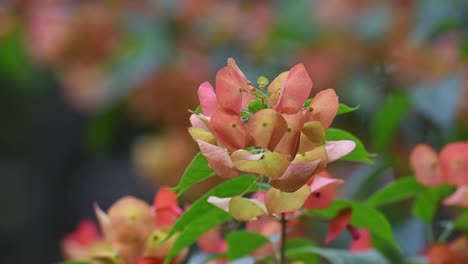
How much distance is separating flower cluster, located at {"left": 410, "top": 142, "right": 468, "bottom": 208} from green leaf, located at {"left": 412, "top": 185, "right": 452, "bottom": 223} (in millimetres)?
25

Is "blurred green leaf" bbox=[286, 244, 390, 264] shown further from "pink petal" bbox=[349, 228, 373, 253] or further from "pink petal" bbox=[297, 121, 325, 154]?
"pink petal" bbox=[297, 121, 325, 154]

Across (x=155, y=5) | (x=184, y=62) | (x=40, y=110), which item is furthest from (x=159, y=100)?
(x=40, y=110)

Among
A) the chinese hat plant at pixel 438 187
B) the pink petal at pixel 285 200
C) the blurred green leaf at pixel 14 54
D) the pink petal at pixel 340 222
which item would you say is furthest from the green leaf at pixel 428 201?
the blurred green leaf at pixel 14 54

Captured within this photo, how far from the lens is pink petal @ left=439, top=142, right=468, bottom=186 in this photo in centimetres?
68

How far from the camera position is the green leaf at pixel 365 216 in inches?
25.5

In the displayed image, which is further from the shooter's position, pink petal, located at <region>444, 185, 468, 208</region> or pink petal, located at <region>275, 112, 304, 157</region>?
pink petal, located at <region>444, 185, 468, 208</region>

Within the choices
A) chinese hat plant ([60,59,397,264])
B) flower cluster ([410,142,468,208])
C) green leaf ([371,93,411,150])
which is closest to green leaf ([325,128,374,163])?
chinese hat plant ([60,59,397,264])

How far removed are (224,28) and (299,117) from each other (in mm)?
1315

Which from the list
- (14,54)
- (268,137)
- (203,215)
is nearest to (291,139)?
(268,137)

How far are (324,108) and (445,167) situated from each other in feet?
0.66

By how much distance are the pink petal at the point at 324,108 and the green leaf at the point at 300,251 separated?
195 mm

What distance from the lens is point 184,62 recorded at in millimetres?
1728

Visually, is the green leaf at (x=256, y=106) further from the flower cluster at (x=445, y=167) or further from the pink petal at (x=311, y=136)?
the flower cluster at (x=445, y=167)

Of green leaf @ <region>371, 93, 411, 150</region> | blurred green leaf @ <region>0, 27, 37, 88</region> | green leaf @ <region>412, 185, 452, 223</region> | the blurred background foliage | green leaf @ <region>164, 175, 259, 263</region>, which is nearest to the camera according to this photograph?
green leaf @ <region>164, 175, 259, 263</region>
